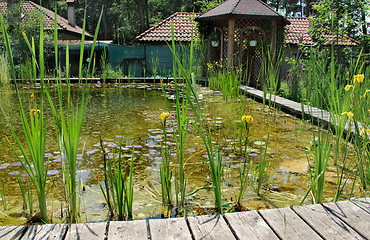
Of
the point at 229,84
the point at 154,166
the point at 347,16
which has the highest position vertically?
the point at 347,16

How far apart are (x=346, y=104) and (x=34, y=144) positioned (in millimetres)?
2063

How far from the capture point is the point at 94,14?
3784cm

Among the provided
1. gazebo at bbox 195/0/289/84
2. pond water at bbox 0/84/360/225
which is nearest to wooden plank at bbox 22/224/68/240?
pond water at bbox 0/84/360/225

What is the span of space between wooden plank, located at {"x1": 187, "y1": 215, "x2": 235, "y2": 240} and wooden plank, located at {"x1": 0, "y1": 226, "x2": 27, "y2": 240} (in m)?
0.71

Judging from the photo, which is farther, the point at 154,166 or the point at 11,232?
the point at 154,166

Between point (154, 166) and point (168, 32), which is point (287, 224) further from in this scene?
point (168, 32)

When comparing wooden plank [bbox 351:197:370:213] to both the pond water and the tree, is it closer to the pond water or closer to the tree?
the pond water

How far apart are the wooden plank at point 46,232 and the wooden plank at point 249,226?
28.6 inches

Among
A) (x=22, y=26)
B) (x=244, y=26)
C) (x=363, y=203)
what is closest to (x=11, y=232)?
(x=363, y=203)

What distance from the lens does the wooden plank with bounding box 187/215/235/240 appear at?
140cm

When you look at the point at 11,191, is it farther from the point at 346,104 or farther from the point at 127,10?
the point at 127,10

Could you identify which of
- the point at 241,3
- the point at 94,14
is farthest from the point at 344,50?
the point at 94,14

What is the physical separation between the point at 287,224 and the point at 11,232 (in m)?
1.18

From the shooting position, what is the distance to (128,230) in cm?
143
